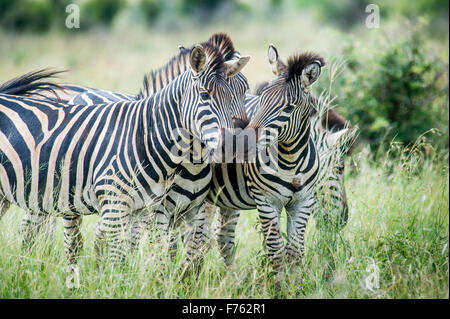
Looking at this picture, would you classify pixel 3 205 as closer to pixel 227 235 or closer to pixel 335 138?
pixel 227 235

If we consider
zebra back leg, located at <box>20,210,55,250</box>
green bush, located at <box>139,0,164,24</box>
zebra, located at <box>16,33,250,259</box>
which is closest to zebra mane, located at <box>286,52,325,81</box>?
zebra, located at <box>16,33,250,259</box>

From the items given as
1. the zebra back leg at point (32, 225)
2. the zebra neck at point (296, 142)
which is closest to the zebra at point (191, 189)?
the zebra neck at point (296, 142)

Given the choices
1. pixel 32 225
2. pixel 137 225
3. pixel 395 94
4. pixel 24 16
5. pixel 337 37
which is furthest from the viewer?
pixel 24 16

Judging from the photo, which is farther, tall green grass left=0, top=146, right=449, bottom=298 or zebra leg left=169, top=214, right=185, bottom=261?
zebra leg left=169, top=214, right=185, bottom=261

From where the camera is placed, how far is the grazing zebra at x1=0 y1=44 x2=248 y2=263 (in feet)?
14.0

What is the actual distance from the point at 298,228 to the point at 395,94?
16.7 ft

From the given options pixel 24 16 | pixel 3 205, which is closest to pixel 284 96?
pixel 3 205

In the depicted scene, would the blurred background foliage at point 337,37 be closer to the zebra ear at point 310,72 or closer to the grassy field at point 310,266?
the grassy field at point 310,266

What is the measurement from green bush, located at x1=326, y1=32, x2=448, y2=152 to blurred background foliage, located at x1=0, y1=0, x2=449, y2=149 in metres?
0.02

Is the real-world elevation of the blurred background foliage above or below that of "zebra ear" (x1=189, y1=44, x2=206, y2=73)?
above

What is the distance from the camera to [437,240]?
4988mm

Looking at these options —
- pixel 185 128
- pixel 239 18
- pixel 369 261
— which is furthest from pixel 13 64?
pixel 369 261

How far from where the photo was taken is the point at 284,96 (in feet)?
14.6

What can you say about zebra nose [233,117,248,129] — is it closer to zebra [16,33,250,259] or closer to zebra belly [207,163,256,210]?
zebra [16,33,250,259]
